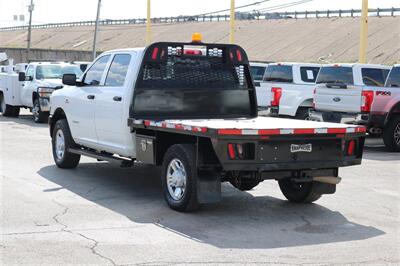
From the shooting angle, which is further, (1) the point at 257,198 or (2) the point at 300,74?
(2) the point at 300,74

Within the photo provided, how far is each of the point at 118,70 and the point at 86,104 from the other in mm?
981

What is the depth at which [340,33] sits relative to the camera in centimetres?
7206

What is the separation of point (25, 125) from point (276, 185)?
12.2 meters

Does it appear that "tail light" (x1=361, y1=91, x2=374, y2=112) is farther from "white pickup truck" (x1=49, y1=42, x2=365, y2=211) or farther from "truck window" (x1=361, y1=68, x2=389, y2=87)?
"white pickup truck" (x1=49, y1=42, x2=365, y2=211)

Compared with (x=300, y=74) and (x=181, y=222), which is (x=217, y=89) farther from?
(x=300, y=74)

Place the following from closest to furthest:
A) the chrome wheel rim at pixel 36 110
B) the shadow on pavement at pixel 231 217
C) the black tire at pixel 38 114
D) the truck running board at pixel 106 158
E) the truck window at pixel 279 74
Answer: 1. the shadow on pavement at pixel 231 217
2. the truck running board at pixel 106 158
3. the truck window at pixel 279 74
4. the black tire at pixel 38 114
5. the chrome wheel rim at pixel 36 110

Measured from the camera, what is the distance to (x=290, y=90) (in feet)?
66.0

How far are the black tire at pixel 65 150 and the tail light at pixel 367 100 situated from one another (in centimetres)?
682

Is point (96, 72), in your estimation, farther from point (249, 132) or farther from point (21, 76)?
point (21, 76)

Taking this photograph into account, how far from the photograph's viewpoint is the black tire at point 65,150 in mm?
11688

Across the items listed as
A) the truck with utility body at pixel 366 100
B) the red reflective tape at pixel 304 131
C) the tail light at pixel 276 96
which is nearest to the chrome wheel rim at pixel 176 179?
the red reflective tape at pixel 304 131

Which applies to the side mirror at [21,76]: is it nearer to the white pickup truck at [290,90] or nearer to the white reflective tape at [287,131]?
the white pickup truck at [290,90]

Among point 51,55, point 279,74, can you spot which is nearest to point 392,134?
point 279,74

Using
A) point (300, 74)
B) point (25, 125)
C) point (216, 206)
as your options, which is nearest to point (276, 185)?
point (216, 206)
